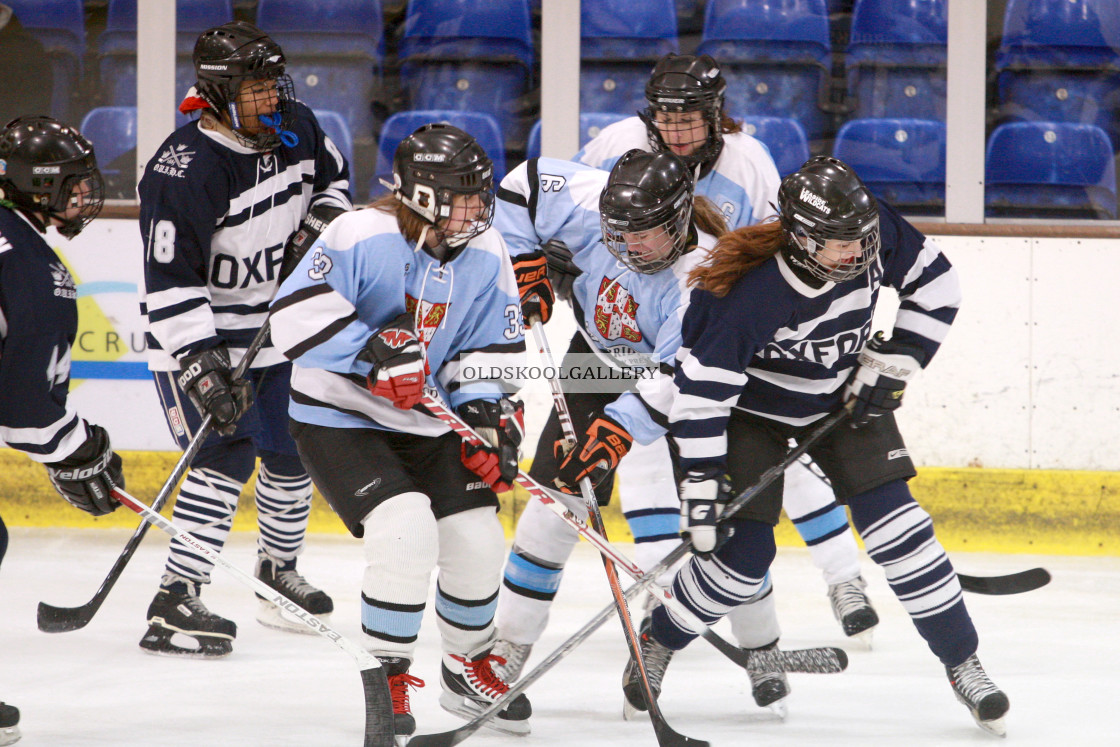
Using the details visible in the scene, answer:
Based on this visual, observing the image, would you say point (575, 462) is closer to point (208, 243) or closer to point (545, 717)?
point (545, 717)

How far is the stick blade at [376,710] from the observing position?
1.93 metres

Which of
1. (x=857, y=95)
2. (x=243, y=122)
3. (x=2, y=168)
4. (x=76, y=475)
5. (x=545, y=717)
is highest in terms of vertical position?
(x=857, y=95)

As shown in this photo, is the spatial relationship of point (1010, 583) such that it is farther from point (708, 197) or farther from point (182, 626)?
point (182, 626)

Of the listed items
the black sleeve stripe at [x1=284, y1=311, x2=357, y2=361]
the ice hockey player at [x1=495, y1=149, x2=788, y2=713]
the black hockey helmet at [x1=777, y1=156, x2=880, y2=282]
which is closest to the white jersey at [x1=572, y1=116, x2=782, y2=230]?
the ice hockey player at [x1=495, y1=149, x2=788, y2=713]

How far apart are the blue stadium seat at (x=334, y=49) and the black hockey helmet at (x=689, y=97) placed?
6.14 ft

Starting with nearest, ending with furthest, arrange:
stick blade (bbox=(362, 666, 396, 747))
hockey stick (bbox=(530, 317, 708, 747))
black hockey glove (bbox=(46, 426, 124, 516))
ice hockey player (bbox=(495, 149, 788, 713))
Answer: stick blade (bbox=(362, 666, 396, 747)) → hockey stick (bbox=(530, 317, 708, 747)) → black hockey glove (bbox=(46, 426, 124, 516)) → ice hockey player (bbox=(495, 149, 788, 713))

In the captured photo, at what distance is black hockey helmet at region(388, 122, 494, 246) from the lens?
2010mm

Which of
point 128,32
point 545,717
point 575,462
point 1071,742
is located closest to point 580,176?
point 575,462

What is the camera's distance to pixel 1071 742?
2121 mm

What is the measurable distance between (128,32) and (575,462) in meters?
2.76

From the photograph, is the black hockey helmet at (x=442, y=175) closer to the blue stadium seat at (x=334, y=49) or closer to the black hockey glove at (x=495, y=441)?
the black hockey glove at (x=495, y=441)

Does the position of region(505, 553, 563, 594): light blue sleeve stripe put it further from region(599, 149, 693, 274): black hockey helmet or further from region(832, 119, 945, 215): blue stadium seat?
region(832, 119, 945, 215): blue stadium seat

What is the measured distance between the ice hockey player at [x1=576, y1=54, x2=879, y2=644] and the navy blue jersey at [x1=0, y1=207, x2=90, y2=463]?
3.68ft

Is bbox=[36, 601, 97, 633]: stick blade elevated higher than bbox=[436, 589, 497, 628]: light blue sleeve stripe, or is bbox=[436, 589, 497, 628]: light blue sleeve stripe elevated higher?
bbox=[436, 589, 497, 628]: light blue sleeve stripe
